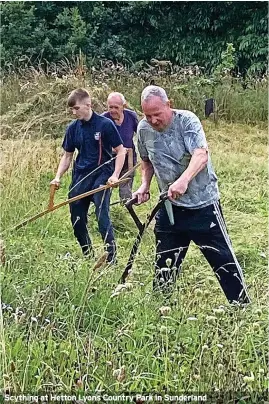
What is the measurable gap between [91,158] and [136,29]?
2213 millimetres

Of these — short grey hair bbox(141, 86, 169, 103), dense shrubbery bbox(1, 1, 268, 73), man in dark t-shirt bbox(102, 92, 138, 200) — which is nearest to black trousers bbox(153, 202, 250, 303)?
short grey hair bbox(141, 86, 169, 103)

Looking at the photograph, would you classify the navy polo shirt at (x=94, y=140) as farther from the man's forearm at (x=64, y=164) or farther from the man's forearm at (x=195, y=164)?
the man's forearm at (x=195, y=164)

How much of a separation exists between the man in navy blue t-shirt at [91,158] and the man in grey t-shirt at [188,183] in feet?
3.55

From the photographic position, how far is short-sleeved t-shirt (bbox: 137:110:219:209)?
12.3 feet

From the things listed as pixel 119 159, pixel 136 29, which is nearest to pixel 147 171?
pixel 119 159

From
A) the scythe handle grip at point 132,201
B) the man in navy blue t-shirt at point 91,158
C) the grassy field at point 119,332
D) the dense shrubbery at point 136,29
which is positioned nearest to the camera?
the grassy field at point 119,332

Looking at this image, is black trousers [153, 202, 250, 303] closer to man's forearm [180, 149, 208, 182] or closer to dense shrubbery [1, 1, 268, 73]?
man's forearm [180, 149, 208, 182]

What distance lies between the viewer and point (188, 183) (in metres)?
3.73

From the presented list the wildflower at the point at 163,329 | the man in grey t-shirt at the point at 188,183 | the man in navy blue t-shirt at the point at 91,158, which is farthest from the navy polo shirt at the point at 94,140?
the wildflower at the point at 163,329

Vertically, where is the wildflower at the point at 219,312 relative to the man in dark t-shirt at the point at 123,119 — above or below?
below

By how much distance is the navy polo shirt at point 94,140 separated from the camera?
16.5ft

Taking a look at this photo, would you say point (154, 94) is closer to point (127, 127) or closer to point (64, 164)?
point (64, 164)

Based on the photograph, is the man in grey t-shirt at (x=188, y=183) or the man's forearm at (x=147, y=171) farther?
the man's forearm at (x=147, y=171)

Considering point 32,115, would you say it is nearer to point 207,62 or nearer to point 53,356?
point 207,62
